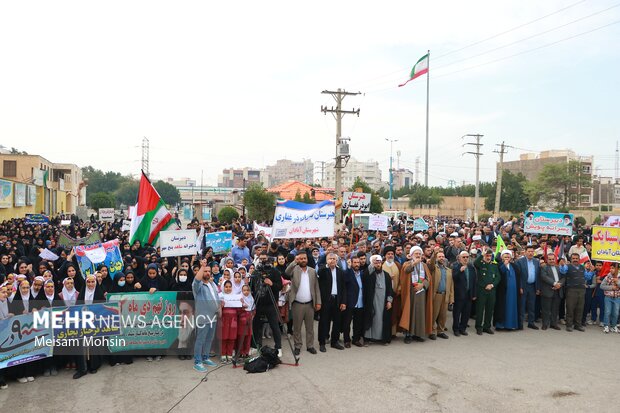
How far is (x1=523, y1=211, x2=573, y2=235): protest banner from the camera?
14289 millimetres

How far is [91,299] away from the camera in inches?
Answer: 276

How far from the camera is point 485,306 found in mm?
9469

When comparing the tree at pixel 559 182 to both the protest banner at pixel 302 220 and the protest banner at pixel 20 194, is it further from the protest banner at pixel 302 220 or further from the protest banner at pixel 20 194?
the protest banner at pixel 302 220

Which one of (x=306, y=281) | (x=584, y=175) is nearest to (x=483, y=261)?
(x=306, y=281)

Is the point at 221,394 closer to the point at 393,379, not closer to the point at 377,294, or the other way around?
the point at 393,379

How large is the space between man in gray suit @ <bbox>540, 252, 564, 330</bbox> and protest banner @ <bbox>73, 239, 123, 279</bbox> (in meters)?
8.59

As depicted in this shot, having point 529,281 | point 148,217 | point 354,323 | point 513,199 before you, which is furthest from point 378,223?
point 513,199

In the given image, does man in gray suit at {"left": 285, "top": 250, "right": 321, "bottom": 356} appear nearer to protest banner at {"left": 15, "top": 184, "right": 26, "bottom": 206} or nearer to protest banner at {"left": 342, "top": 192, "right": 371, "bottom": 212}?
protest banner at {"left": 342, "top": 192, "right": 371, "bottom": 212}

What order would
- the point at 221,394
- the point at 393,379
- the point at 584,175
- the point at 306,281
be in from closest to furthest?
the point at 221,394 → the point at 393,379 → the point at 306,281 → the point at 584,175

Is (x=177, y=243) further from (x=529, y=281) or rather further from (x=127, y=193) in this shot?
(x=127, y=193)

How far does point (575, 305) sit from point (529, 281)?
0.99 meters

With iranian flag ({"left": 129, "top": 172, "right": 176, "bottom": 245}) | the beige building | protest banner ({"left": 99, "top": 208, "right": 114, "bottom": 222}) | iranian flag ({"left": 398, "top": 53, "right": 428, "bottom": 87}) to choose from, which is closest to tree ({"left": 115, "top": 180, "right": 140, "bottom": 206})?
the beige building

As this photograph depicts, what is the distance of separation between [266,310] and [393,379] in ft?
7.15

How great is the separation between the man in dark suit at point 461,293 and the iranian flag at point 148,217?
6.05 meters
